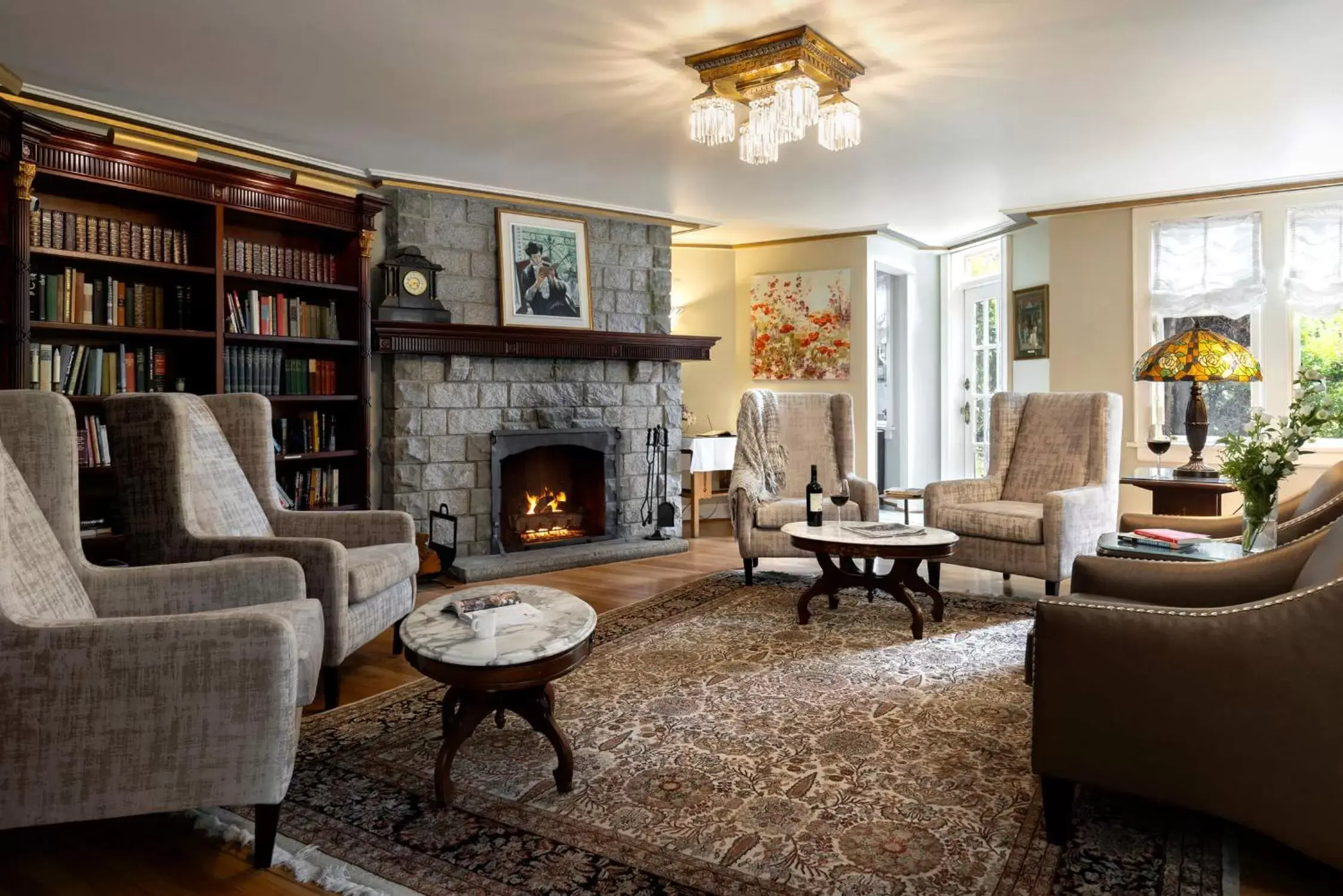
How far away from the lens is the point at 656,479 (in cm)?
603

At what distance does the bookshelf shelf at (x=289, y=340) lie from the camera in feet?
13.6

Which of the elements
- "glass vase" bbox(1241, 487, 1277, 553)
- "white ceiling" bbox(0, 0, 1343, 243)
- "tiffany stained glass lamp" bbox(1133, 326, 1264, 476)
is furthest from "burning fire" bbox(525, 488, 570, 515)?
"glass vase" bbox(1241, 487, 1277, 553)

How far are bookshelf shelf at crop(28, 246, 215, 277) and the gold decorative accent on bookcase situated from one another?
0.20 m

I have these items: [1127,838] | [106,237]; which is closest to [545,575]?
[106,237]

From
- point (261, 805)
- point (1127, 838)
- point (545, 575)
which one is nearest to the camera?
point (261, 805)

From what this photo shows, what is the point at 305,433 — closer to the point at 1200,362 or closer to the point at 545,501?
the point at 545,501

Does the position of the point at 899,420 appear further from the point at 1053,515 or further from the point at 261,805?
the point at 261,805

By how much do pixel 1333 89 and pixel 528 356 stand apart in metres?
4.19

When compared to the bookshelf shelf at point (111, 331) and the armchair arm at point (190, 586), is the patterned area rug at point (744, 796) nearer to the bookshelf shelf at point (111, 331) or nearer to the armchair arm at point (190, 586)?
the armchair arm at point (190, 586)

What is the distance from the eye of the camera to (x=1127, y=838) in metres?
1.87

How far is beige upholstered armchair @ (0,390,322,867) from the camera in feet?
5.23

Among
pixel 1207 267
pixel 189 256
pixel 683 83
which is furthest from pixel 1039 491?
pixel 189 256

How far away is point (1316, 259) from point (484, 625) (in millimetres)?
5577

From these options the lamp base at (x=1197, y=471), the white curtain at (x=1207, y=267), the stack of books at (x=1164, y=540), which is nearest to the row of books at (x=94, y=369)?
the stack of books at (x=1164, y=540)
